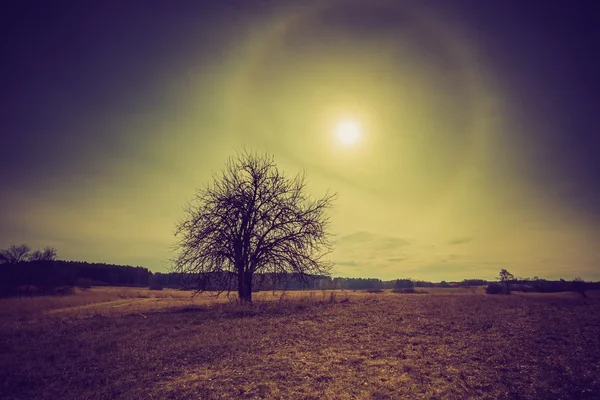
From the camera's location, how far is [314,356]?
29.3 ft

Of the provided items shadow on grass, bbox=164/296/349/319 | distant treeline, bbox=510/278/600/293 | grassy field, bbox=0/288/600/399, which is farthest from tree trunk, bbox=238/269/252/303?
distant treeline, bbox=510/278/600/293

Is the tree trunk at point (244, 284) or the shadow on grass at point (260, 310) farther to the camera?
the tree trunk at point (244, 284)

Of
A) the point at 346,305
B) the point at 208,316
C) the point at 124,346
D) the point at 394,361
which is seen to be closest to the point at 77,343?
the point at 124,346

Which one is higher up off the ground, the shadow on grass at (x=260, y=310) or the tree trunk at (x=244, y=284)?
the tree trunk at (x=244, y=284)

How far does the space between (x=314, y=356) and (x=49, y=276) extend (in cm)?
7126

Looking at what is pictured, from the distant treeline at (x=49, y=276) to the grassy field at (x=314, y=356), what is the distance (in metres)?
53.5

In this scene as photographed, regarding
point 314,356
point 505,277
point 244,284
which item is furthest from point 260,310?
point 505,277

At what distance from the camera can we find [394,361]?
8.41m

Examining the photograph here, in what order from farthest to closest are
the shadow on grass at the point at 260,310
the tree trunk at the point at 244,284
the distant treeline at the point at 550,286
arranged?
the distant treeline at the point at 550,286, the tree trunk at the point at 244,284, the shadow on grass at the point at 260,310

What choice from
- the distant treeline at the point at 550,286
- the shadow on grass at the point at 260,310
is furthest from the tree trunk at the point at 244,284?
the distant treeline at the point at 550,286

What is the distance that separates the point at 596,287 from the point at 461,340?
60.9 metres

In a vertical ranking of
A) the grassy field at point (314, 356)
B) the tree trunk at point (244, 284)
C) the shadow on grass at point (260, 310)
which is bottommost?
the grassy field at point (314, 356)

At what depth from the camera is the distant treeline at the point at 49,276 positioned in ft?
184

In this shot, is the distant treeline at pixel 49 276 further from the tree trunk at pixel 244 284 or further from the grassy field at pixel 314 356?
the grassy field at pixel 314 356
